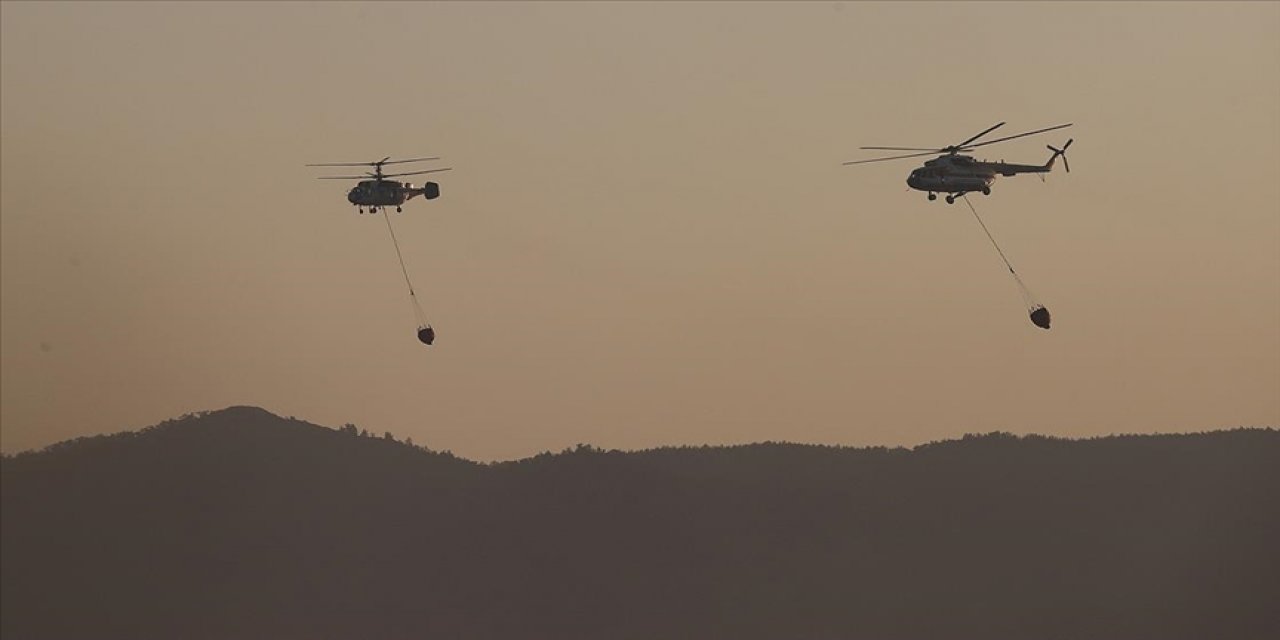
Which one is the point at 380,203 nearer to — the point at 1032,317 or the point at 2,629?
the point at 1032,317

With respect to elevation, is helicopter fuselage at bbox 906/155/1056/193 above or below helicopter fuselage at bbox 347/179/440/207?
below

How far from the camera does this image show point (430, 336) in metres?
107

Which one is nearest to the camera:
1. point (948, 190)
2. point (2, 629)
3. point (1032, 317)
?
point (1032, 317)

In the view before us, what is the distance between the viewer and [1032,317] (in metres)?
103

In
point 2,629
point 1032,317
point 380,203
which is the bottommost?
point 1032,317

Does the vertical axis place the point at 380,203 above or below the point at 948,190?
above

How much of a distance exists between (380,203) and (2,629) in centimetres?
10008

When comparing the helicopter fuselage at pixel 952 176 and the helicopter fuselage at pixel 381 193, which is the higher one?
the helicopter fuselage at pixel 381 193

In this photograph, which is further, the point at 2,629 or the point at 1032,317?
the point at 2,629

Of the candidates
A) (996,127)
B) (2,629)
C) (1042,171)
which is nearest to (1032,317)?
(996,127)

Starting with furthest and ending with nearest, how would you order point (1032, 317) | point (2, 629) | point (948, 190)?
point (2, 629)
point (948, 190)
point (1032, 317)

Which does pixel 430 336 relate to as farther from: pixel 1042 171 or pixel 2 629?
pixel 2 629

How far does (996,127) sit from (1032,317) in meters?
8.39

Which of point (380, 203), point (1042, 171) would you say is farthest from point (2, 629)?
point (1042, 171)
